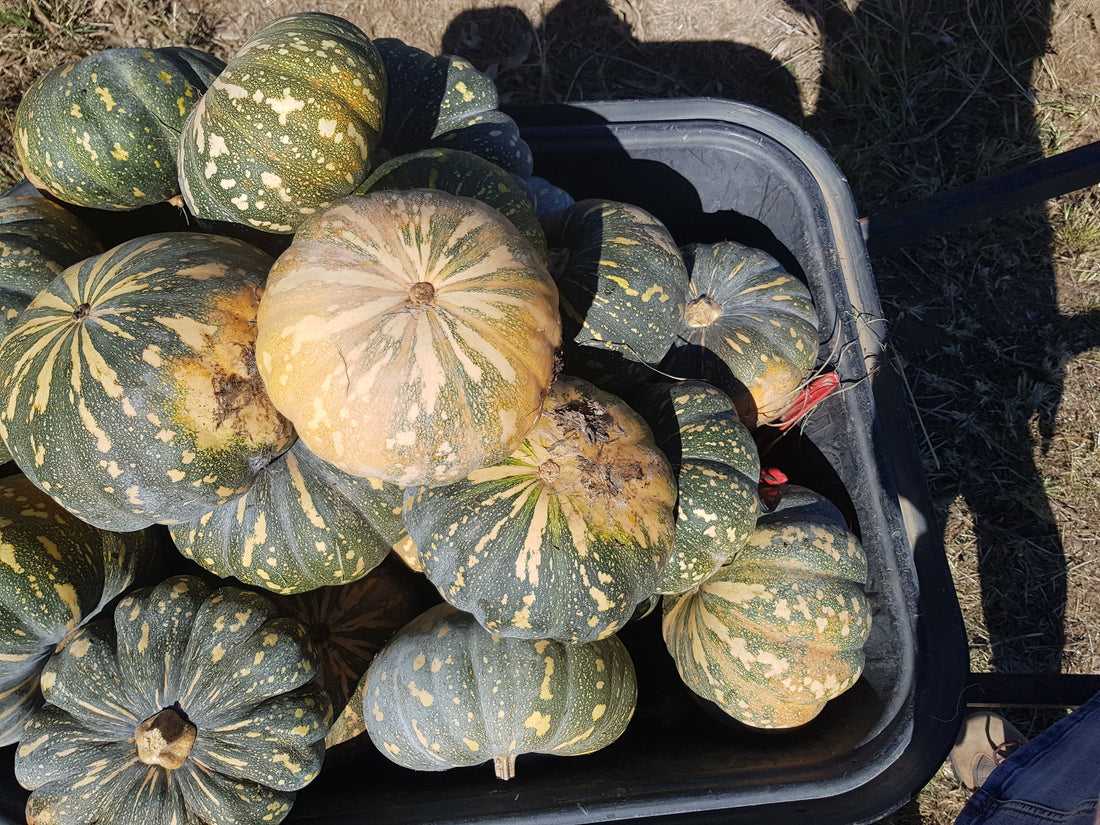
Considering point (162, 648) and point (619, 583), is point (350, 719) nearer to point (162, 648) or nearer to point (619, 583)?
point (162, 648)

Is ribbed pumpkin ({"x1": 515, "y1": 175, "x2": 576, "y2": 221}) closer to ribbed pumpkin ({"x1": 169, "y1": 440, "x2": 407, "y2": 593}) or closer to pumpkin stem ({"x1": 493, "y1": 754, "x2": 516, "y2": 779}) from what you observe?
ribbed pumpkin ({"x1": 169, "y1": 440, "x2": 407, "y2": 593})

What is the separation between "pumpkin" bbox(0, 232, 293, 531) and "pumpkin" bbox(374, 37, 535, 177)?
83 centimetres

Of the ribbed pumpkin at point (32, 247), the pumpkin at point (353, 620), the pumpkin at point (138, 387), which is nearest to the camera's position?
the pumpkin at point (138, 387)

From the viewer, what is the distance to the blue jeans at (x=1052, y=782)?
216 cm

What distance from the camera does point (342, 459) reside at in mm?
1463

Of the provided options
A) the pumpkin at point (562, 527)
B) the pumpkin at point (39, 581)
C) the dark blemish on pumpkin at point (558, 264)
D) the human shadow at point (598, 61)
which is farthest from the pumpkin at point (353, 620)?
the human shadow at point (598, 61)

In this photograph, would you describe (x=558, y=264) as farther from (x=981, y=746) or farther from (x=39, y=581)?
(x=981, y=746)

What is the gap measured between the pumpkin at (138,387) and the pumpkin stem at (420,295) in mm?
456

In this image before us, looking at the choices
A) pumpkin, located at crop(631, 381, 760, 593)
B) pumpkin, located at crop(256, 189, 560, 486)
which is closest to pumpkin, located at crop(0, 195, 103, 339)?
pumpkin, located at crop(256, 189, 560, 486)

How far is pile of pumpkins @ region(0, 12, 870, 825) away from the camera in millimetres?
1451

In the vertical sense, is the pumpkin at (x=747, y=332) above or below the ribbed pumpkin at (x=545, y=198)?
below

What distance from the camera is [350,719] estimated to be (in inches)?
83.3

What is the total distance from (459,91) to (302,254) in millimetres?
1057

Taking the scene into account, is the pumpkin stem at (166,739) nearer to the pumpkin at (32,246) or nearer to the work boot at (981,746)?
the pumpkin at (32,246)
